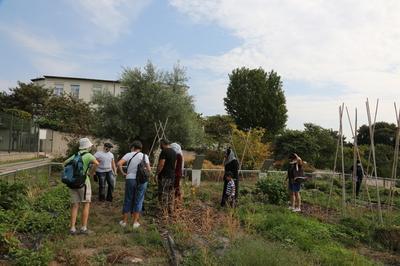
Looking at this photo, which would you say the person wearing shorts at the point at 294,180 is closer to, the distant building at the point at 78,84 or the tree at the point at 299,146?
the tree at the point at 299,146

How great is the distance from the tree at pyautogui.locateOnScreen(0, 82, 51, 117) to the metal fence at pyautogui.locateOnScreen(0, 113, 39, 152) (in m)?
17.1

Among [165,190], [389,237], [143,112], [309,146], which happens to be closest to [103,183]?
[165,190]

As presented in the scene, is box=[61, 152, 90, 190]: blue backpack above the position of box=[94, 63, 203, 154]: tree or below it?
below

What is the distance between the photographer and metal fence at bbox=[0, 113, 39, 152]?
22.1m

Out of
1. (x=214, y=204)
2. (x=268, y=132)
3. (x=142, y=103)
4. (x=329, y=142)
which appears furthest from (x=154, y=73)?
(x=268, y=132)

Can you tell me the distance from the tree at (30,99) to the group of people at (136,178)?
3811 centimetres

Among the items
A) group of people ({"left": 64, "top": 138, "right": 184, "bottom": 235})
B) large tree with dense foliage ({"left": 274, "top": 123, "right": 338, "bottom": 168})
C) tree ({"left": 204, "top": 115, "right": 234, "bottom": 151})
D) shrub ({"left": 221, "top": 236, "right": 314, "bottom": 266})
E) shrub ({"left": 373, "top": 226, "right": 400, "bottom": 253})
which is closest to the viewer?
shrub ({"left": 221, "top": 236, "right": 314, "bottom": 266})

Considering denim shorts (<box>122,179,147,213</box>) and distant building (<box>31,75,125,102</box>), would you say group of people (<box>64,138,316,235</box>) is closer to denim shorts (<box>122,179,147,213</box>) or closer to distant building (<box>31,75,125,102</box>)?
denim shorts (<box>122,179,147,213</box>)

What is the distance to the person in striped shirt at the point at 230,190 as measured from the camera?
11406 mm

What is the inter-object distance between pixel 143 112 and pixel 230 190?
1130 cm

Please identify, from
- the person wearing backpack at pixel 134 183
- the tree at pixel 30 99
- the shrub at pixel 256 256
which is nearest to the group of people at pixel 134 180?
the person wearing backpack at pixel 134 183

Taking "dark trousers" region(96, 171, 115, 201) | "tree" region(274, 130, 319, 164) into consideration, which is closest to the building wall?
"tree" region(274, 130, 319, 164)

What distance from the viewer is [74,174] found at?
7.72m

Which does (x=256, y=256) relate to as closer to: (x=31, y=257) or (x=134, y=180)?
(x=31, y=257)
